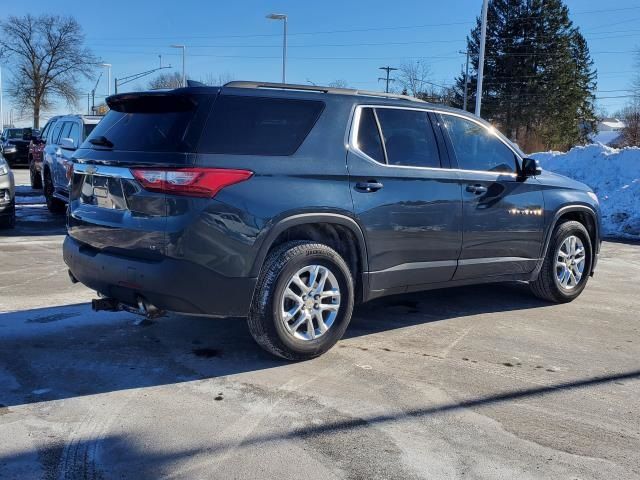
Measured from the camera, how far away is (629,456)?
11.0 feet

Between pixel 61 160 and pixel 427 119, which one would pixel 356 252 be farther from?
pixel 61 160

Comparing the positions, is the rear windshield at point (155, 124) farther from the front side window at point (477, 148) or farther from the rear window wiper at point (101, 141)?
the front side window at point (477, 148)

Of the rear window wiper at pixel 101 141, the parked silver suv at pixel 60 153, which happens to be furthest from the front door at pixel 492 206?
the parked silver suv at pixel 60 153

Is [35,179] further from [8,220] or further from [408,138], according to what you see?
[408,138]

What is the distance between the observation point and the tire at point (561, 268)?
6.34 meters

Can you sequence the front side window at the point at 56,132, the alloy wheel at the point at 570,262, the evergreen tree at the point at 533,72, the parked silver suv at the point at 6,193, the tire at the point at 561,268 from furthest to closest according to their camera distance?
the evergreen tree at the point at 533,72 < the front side window at the point at 56,132 < the parked silver suv at the point at 6,193 < the alloy wheel at the point at 570,262 < the tire at the point at 561,268

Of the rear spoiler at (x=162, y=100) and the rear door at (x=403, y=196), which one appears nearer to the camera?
the rear spoiler at (x=162, y=100)

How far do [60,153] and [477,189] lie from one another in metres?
8.53

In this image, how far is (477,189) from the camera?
5484 mm

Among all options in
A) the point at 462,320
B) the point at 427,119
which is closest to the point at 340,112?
the point at 427,119

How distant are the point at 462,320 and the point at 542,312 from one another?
0.95m

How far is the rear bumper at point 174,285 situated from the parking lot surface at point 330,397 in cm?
51

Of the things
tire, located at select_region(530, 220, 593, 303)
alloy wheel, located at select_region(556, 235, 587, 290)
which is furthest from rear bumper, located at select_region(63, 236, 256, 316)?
alloy wheel, located at select_region(556, 235, 587, 290)

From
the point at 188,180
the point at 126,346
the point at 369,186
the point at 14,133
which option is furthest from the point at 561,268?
the point at 14,133
